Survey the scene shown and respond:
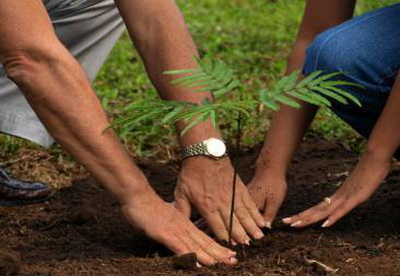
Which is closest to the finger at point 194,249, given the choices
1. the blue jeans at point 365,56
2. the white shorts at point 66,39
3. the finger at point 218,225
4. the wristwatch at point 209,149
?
the finger at point 218,225

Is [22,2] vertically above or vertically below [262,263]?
above

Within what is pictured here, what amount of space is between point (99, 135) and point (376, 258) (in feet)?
3.06

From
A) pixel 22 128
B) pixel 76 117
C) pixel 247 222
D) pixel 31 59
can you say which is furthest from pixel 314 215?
pixel 22 128

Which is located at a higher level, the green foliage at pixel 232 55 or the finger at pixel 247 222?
the finger at pixel 247 222

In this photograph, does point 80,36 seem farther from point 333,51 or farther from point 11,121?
point 333,51

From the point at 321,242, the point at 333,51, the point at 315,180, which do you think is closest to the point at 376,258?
the point at 321,242

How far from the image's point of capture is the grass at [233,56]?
4238 mm

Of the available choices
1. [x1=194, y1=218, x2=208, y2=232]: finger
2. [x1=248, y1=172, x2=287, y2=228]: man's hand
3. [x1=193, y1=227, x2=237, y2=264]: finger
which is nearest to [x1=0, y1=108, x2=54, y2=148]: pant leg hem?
[x1=194, y1=218, x2=208, y2=232]: finger

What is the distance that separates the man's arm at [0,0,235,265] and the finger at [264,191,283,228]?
0.40 meters

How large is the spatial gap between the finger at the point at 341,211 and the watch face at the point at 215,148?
0.42 meters

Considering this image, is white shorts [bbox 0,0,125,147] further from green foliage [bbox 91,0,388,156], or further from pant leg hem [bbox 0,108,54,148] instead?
green foliage [bbox 91,0,388,156]

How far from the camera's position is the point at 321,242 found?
9.37ft

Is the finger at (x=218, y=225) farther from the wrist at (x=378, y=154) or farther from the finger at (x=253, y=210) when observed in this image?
the wrist at (x=378, y=154)

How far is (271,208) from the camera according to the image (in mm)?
3080
